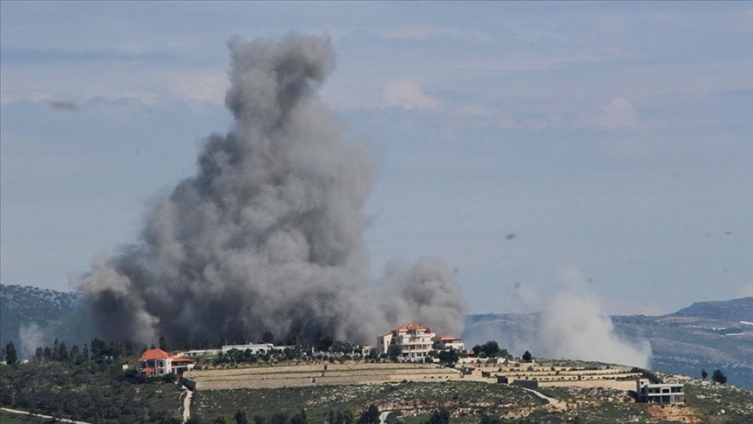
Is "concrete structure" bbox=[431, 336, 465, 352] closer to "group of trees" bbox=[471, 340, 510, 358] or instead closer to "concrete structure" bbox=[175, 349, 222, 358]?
"group of trees" bbox=[471, 340, 510, 358]

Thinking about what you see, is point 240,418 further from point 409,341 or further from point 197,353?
point 409,341

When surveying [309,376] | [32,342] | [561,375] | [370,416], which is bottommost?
[370,416]

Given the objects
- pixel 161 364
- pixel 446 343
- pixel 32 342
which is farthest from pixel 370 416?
pixel 32 342

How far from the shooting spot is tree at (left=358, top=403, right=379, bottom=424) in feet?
384

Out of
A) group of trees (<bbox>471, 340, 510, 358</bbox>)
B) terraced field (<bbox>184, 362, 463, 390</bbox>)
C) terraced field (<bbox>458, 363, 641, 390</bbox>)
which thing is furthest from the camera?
group of trees (<bbox>471, 340, 510, 358</bbox>)

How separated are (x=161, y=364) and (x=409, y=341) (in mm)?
20062

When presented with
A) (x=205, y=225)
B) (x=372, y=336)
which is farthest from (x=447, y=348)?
(x=205, y=225)

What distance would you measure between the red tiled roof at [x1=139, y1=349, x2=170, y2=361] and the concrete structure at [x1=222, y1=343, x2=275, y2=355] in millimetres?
5313

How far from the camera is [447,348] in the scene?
142000mm

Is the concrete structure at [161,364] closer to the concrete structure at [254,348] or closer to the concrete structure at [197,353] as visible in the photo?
the concrete structure at [197,353]

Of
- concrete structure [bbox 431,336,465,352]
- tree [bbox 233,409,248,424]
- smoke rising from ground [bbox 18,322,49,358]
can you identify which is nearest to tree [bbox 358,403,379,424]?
tree [bbox 233,409,248,424]

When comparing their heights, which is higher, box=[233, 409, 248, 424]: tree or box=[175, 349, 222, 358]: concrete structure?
box=[175, 349, 222, 358]: concrete structure

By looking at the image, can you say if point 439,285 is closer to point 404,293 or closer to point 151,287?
point 404,293

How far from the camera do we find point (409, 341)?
14038 cm
